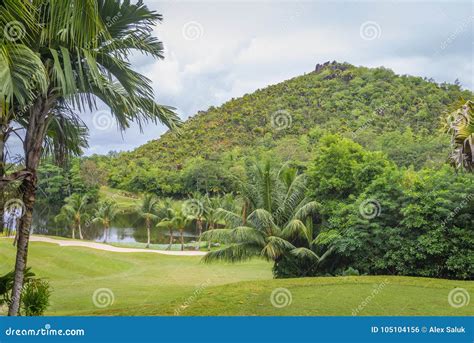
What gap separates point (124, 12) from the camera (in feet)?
16.2

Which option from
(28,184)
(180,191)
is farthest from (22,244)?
(180,191)

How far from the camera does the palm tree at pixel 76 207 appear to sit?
708 inches

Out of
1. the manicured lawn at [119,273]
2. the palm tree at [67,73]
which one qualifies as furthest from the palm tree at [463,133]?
the manicured lawn at [119,273]

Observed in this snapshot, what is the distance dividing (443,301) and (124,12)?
19.6ft

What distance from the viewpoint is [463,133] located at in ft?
19.9

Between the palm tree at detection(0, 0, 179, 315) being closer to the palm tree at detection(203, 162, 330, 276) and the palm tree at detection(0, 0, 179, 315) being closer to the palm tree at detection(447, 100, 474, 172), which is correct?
the palm tree at detection(447, 100, 474, 172)

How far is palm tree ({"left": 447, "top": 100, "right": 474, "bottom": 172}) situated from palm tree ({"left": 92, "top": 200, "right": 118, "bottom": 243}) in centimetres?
1632

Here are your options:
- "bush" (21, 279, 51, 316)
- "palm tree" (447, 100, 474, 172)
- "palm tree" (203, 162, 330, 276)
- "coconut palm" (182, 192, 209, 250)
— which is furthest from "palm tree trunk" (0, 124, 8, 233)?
"coconut palm" (182, 192, 209, 250)

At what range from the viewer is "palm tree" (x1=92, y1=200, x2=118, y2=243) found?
64.5ft

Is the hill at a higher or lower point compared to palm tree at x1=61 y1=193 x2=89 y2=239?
higher

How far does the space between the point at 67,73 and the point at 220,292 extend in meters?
4.35

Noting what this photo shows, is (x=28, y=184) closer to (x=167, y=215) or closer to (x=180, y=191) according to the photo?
Answer: (x=167, y=215)
